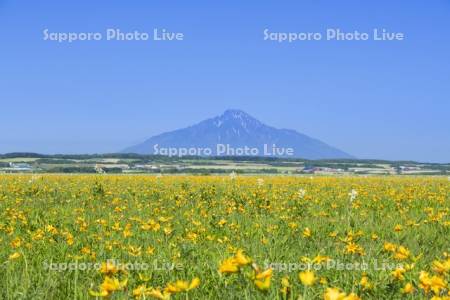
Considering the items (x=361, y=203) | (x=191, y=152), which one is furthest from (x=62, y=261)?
(x=191, y=152)

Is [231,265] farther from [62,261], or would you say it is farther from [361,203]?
[361,203]

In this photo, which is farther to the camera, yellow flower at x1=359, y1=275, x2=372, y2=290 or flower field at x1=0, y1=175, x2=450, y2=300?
flower field at x1=0, y1=175, x2=450, y2=300

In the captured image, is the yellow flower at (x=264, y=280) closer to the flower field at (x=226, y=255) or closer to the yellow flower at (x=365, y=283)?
the flower field at (x=226, y=255)

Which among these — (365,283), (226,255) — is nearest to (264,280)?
(365,283)

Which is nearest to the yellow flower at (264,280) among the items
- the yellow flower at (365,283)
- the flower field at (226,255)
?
the flower field at (226,255)

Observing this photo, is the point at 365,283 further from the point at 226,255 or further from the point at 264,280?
the point at 226,255

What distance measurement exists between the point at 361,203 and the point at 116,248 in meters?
6.29

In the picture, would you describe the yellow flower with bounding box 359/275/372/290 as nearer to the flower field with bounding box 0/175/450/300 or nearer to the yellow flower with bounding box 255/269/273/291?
the flower field with bounding box 0/175/450/300

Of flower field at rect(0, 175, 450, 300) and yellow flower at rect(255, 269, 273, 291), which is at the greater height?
yellow flower at rect(255, 269, 273, 291)

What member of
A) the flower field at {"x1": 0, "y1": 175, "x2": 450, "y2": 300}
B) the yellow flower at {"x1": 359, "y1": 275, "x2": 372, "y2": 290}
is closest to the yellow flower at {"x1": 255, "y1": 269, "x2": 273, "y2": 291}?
the flower field at {"x1": 0, "y1": 175, "x2": 450, "y2": 300}

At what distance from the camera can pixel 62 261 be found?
510cm

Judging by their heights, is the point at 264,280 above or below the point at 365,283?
above

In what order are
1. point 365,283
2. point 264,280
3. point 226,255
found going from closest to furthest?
point 264,280 < point 365,283 < point 226,255

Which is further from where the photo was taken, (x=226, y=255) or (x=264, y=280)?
(x=226, y=255)
